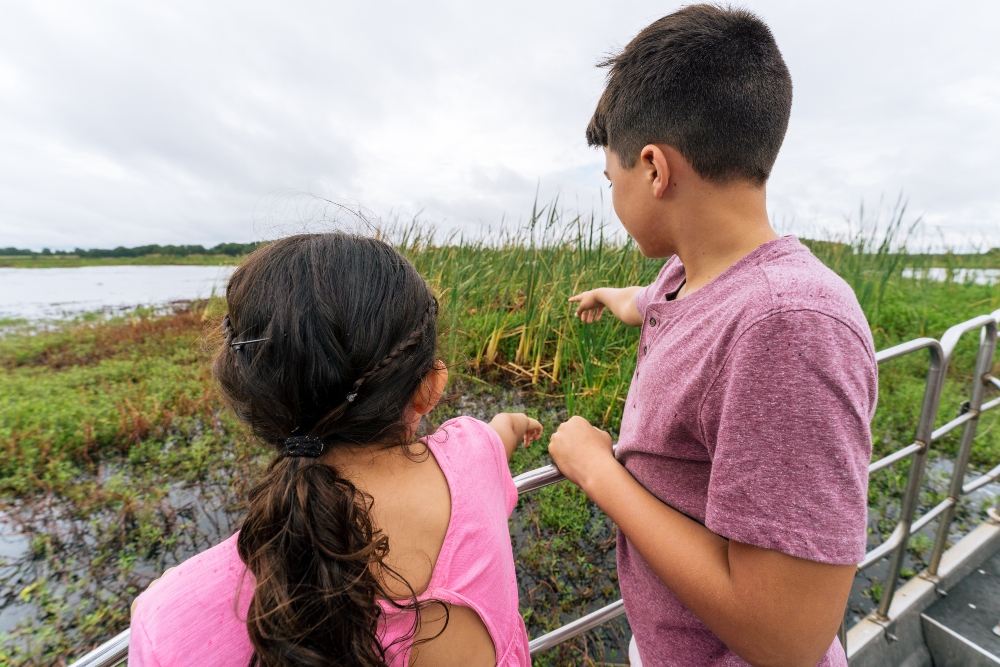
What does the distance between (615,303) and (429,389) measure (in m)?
0.84

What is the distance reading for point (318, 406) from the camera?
728 millimetres

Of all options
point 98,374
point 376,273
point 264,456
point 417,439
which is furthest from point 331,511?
point 98,374

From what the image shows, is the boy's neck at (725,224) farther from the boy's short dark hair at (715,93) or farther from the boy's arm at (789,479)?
the boy's arm at (789,479)

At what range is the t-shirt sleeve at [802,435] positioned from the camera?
0.55 m

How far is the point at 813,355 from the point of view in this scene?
550 millimetres

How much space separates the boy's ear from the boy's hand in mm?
433

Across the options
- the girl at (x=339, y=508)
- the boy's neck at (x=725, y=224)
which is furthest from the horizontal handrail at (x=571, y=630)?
the boy's neck at (x=725, y=224)

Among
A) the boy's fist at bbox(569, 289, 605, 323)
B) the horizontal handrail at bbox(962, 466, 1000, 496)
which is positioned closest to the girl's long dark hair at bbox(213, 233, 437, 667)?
the boy's fist at bbox(569, 289, 605, 323)

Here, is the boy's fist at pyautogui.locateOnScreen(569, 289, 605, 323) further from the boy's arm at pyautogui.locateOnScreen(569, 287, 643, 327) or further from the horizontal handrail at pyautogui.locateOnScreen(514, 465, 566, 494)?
the horizontal handrail at pyautogui.locateOnScreen(514, 465, 566, 494)

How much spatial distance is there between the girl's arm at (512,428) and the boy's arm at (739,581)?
13.8 inches

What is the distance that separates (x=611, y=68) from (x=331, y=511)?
898mm

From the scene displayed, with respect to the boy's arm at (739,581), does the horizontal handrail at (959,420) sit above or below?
below

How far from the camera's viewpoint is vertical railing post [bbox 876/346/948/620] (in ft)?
5.00

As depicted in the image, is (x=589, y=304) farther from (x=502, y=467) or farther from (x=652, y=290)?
(x=502, y=467)
